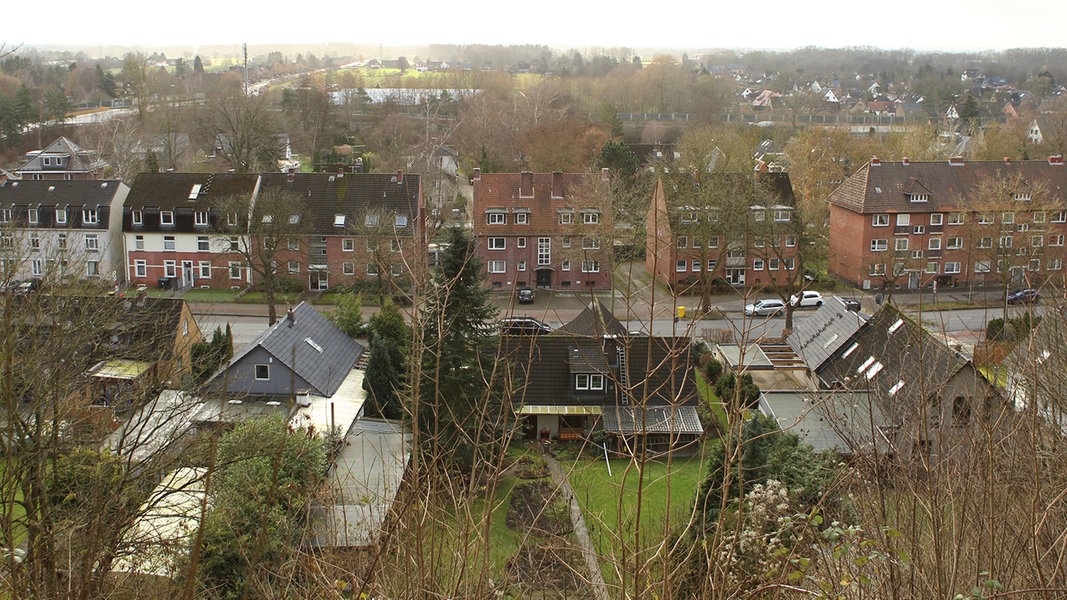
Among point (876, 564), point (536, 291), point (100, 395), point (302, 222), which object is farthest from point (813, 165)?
point (876, 564)

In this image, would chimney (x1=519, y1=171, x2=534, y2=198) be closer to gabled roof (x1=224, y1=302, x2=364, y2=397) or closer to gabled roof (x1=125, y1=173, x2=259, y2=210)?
gabled roof (x1=125, y1=173, x2=259, y2=210)

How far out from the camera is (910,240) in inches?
1255

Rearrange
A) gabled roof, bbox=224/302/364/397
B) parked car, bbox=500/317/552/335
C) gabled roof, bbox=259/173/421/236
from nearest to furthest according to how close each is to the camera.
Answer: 1. parked car, bbox=500/317/552/335
2. gabled roof, bbox=224/302/364/397
3. gabled roof, bbox=259/173/421/236

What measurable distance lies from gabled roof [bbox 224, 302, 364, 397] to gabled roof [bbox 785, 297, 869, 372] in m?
10.6

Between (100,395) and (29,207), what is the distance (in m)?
21.2

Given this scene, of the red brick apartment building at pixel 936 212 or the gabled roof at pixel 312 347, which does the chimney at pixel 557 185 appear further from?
the gabled roof at pixel 312 347

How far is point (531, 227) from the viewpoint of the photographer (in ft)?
102

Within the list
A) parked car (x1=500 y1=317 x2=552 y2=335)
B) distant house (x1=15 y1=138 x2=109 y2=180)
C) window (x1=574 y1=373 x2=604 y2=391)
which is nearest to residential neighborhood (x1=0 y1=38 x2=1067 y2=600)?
window (x1=574 y1=373 x2=604 y2=391)

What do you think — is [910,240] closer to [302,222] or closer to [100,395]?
[302,222]

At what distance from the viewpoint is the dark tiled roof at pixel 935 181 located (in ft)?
104

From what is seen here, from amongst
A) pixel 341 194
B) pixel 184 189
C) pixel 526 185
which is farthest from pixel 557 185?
pixel 184 189

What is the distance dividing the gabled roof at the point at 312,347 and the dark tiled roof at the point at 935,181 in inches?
732

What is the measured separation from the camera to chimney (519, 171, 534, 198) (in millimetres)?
31562

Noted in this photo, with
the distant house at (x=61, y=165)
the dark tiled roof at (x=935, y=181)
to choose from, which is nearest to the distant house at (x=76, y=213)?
the distant house at (x=61, y=165)
